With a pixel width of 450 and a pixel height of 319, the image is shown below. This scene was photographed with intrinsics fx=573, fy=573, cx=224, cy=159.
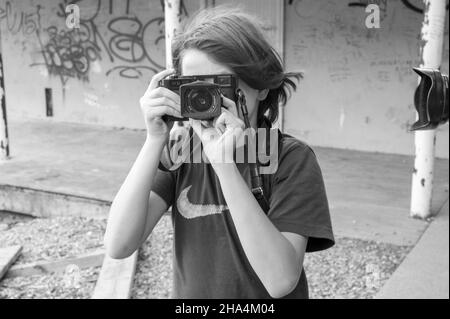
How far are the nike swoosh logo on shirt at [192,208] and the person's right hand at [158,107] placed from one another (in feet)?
0.49

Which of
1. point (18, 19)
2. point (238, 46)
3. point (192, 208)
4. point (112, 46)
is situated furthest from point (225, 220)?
point (112, 46)

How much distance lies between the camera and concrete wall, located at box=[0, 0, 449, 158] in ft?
19.4

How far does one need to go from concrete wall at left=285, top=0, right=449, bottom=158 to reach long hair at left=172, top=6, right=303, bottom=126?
15.4 feet

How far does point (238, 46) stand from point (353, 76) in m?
5.17

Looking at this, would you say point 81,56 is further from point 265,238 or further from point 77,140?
point 265,238

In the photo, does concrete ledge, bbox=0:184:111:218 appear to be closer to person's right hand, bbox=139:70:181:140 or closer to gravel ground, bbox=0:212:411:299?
gravel ground, bbox=0:212:411:299

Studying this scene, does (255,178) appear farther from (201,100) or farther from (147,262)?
(147,262)

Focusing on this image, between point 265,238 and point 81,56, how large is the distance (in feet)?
22.4

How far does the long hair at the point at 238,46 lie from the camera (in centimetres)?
117

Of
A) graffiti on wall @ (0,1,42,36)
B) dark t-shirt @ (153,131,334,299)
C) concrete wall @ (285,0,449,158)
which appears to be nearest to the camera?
dark t-shirt @ (153,131,334,299)

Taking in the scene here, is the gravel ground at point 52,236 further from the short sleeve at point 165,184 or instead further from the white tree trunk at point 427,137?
the white tree trunk at point 427,137

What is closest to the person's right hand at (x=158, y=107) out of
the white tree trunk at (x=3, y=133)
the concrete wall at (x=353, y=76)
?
the white tree trunk at (x=3, y=133)

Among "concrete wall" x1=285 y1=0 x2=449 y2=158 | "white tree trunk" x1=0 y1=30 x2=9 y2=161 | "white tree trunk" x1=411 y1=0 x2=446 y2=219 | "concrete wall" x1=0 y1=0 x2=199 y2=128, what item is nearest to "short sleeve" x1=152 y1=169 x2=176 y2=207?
Result: "white tree trunk" x1=411 y1=0 x2=446 y2=219
